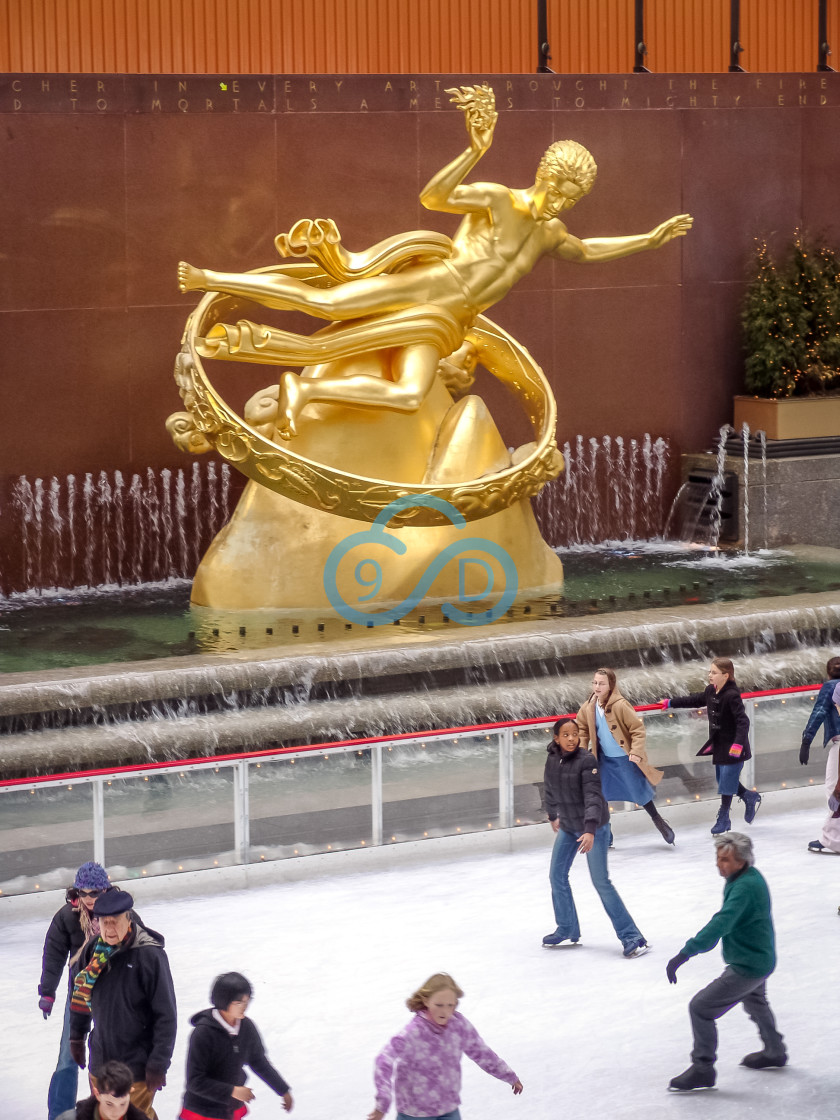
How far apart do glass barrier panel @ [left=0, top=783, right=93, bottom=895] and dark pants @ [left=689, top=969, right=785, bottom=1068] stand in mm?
2946

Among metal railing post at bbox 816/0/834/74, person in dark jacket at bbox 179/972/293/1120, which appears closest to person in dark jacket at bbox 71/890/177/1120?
person in dark jacket at bbox 179/972/293/1120

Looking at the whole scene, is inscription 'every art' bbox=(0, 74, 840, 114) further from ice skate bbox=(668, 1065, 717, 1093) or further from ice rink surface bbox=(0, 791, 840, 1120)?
ice skate bbox=(668, 1065, 717, 1093)

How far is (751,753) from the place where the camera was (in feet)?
30.1

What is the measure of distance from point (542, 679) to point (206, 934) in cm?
406

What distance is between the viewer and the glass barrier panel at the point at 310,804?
8141mm

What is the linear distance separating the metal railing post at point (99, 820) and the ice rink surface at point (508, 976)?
32cm

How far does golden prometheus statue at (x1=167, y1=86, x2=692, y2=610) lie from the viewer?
1198 cm

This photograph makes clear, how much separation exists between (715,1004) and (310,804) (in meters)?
2.81

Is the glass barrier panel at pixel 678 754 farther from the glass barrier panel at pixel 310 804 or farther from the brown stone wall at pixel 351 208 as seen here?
the brown stone wall at pixel 351 208

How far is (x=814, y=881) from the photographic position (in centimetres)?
819

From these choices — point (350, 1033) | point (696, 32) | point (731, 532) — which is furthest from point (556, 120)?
point (350, 1033)

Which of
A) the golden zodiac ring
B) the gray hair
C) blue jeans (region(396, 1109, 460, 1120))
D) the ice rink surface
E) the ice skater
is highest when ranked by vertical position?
the golden zodiac ring

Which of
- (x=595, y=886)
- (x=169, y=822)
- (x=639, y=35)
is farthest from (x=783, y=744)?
(x=639, y=35)

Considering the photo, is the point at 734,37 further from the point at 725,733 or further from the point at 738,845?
the point at 738,845
